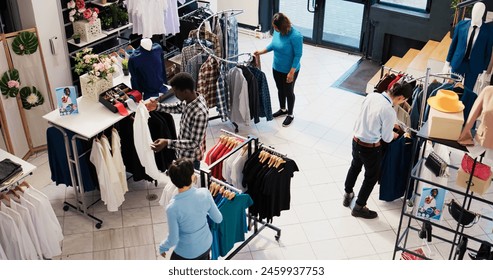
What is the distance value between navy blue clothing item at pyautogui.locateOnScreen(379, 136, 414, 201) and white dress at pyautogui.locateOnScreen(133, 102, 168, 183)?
7.54 ft

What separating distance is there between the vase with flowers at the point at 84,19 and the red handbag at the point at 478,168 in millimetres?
4585

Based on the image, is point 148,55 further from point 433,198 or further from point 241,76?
point 433,198

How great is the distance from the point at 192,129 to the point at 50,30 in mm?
2639

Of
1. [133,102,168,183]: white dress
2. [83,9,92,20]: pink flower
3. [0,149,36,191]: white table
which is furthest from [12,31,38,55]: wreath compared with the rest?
[133,102,168,183]: white dress

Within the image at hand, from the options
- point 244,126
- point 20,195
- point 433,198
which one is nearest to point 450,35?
point 244,126

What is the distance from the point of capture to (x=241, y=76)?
681 centimetres

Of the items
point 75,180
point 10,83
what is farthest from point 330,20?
point 75,180

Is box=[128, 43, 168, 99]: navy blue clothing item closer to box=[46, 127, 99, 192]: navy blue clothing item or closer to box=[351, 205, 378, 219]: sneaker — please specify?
box=[46, 127, 99, 192]: navy blue clothing item

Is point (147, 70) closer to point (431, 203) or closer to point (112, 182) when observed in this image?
point (112, 182)

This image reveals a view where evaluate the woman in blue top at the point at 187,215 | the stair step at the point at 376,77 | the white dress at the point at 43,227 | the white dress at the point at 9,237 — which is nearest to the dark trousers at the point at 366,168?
the woman in blue top at the point at 187,215

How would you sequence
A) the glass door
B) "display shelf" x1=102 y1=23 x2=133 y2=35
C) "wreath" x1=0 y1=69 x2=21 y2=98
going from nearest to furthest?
"wreath" x1=0 y1=69 x2=21 y2=98 < "display shelf" x1=102 y1=23 x2=133 y2=35 < the glass door

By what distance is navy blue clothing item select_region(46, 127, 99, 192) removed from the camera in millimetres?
5605

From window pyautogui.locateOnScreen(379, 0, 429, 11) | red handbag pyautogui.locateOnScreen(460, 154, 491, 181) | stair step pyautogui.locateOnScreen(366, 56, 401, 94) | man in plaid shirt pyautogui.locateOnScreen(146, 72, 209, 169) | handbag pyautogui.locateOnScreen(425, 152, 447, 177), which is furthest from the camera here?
window pyautogui.locateOnScreen(379, 0, 429, 11)
